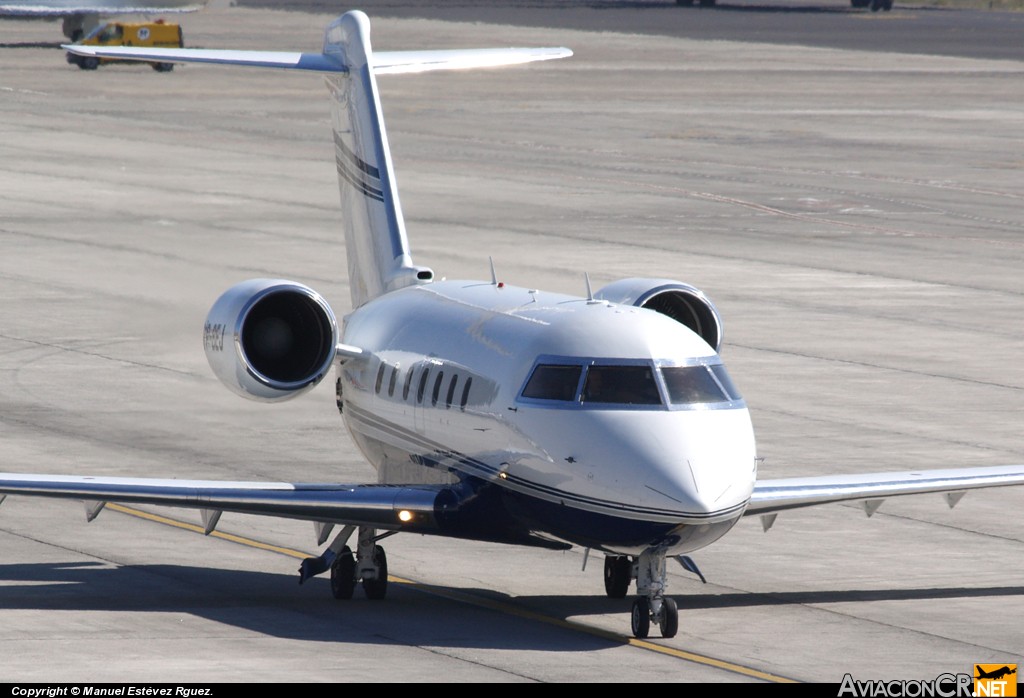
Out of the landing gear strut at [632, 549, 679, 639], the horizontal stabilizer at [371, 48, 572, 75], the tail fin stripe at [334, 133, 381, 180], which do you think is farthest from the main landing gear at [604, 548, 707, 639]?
the horizontal stabilizer at [371, 48, 572, 75]

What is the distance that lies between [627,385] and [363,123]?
8637mm

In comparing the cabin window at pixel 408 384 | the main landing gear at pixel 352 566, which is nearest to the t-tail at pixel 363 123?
the cabin window at pixel 408 384

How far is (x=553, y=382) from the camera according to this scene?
58.0 ft

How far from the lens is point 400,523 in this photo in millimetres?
18359

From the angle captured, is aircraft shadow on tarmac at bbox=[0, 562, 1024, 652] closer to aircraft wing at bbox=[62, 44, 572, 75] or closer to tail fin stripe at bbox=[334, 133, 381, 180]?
tail fin stripe at bbox=[334, 133, 381, 180]

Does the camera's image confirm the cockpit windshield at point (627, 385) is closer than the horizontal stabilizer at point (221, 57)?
Yes

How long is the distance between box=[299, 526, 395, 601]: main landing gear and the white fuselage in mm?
974

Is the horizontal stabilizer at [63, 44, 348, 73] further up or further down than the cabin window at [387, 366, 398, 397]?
Result: further up

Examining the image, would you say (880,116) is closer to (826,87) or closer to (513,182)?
(826,87)

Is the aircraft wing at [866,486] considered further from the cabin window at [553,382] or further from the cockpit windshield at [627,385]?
the cabin window at [553,382]

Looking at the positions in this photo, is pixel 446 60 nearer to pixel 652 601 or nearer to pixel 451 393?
pixel 451 393

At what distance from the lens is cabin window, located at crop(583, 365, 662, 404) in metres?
17.3

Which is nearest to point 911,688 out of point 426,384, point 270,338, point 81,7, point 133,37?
point 426,384

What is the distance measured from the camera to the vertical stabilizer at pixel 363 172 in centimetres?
2423
